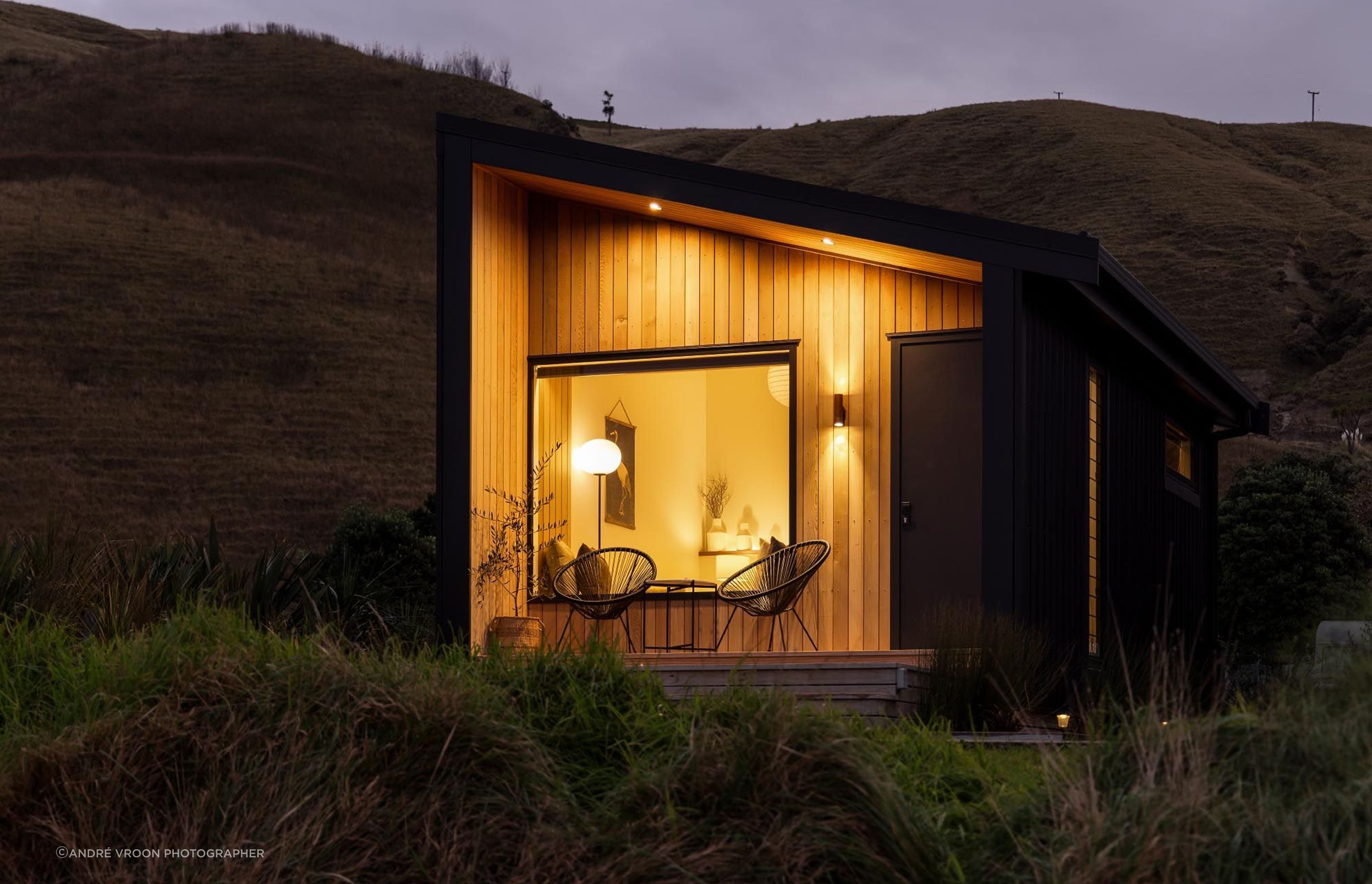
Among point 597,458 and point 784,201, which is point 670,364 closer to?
point 597,458

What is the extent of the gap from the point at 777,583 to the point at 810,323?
5.07ft

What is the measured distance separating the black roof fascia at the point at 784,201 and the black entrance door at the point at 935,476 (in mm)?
776

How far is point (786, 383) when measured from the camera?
8.30 meters

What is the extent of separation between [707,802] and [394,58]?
163 ft

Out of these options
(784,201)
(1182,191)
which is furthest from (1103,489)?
(1182,191)

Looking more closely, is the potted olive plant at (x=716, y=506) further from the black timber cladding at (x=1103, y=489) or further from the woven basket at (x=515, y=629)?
the black timber cladding at (x=1103, y=489)

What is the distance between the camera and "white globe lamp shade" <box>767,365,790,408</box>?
8.26 m

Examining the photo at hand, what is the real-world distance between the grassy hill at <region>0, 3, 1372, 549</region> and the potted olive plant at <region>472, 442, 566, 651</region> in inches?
639

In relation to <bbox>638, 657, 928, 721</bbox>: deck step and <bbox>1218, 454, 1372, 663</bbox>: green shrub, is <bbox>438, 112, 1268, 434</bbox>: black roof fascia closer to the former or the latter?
<bbox>638, 657, 928, 721</bbox>: deck step

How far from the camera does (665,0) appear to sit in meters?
77.6

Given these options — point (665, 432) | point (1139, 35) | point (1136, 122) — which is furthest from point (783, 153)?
point (665, 432)

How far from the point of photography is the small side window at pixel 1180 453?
11.5m

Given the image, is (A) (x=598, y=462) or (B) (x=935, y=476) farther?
(A) (x=598, y=462)

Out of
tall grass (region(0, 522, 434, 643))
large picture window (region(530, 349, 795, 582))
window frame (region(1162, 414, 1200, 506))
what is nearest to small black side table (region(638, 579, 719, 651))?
large picture window (region(530, 349, 795, 582))
